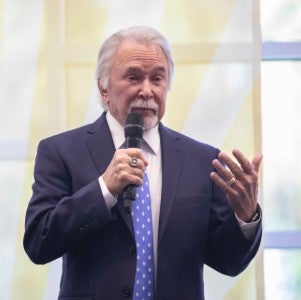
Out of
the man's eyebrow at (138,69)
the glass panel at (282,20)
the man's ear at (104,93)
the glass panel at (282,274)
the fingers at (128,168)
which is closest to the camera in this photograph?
the fingers at (128,168)

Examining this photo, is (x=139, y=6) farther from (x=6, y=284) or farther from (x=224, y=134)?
(x=6, y=284)

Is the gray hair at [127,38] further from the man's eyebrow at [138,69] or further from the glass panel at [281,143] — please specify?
the glass panel at [281,143]

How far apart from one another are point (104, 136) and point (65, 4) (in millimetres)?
1143

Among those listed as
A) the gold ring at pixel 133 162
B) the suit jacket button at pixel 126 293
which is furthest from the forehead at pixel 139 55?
the suit jacket button at pixel 126 293

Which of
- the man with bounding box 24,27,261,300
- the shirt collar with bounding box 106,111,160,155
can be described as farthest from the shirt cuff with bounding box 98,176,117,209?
the shirt collar with bounding box 106,111,160,155

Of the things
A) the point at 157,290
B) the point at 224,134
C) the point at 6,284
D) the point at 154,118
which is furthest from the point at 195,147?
the point at 6,284

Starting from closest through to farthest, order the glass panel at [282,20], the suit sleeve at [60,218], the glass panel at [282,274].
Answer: the suit sleeve at [60,218] < the glass panel at [282,274] < the glass panel at [282,20]

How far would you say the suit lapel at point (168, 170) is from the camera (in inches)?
77.2

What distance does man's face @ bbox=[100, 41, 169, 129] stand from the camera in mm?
2059

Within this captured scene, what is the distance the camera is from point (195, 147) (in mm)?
2201

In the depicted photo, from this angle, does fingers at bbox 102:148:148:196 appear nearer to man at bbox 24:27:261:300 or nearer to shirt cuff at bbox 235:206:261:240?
man at bbox 24:27:261:300

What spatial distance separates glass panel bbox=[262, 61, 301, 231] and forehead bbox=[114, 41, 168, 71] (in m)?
1.05

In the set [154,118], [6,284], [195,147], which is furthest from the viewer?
[6,284]

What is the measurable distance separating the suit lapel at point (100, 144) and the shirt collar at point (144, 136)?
0.07ft
